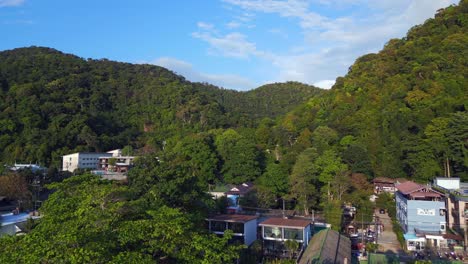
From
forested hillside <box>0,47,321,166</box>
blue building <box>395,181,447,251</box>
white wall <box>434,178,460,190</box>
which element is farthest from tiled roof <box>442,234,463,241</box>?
forested hillside <box>0,47,321,166</box>

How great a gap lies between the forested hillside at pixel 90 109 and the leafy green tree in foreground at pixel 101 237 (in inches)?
1216

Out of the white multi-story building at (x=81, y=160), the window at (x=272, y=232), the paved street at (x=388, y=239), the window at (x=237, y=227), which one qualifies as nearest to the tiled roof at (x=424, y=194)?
the paved street at (x=388, y=239)

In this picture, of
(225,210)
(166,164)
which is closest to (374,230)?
(225,210)

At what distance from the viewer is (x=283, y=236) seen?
1819cm

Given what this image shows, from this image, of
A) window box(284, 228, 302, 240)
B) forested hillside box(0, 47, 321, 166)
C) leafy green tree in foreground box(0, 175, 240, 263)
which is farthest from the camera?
forested hillside box(0, 47, 321, 166)

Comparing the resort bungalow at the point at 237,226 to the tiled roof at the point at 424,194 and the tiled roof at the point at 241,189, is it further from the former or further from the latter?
the tiled roof at the point at 424,194

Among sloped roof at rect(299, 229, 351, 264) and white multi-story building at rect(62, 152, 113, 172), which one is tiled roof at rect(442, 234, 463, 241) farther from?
white multi-story building at rect(62, 152, 113, 172)

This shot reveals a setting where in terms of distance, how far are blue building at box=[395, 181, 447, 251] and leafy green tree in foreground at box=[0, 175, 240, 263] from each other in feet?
42.9

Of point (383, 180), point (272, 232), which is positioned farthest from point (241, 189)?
point (383, 180)

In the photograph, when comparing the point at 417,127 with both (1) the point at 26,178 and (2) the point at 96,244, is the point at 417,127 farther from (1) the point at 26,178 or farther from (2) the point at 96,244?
(1) the point at 26,178

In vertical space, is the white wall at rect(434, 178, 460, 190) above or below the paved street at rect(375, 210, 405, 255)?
above

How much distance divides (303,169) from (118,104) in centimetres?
4026

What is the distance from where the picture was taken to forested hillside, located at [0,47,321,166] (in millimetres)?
38875

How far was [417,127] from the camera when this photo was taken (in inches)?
1118
